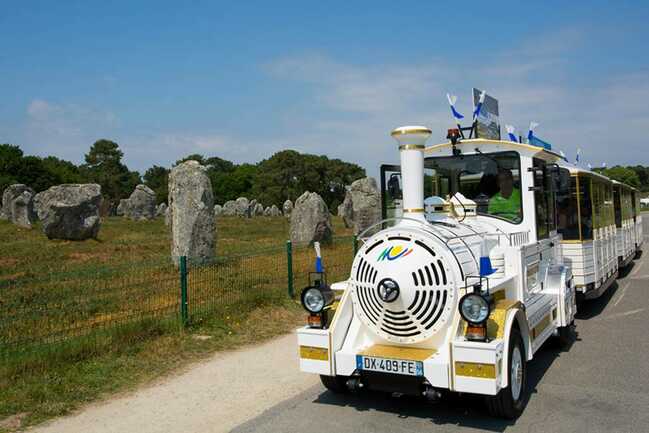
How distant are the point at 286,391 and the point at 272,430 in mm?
1126

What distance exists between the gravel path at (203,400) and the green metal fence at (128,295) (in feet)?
4.58

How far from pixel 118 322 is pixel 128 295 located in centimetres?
60

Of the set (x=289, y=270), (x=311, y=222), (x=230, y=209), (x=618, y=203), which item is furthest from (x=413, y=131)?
(x=230, y=209)

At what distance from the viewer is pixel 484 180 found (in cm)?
690

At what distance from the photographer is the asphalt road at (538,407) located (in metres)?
4.94

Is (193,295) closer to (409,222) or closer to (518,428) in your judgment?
(409,222)

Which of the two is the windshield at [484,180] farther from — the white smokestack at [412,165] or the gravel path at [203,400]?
the gravel path at [203,400]

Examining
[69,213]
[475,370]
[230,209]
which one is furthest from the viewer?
[230,209]

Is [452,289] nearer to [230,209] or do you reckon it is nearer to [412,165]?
[412,165]

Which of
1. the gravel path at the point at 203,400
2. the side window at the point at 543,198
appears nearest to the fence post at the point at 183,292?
the gravel path at the point at 203,400

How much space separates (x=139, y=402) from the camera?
586 centimetres

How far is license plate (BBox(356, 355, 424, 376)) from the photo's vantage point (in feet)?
15.6

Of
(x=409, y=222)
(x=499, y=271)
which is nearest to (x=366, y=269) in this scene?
(x=409, y=222)

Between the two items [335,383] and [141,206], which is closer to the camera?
[335,383]
